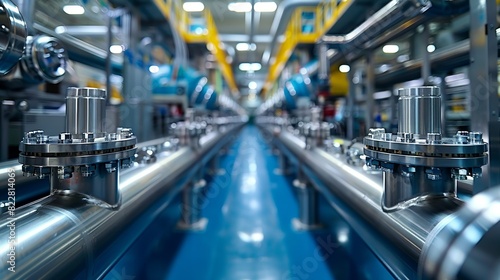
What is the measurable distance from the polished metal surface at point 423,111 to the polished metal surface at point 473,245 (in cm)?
24

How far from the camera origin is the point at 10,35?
54 centimetres

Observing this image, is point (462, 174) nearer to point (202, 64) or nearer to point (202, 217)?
point (202, 217)

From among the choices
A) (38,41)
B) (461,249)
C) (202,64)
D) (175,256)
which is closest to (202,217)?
(175,256)

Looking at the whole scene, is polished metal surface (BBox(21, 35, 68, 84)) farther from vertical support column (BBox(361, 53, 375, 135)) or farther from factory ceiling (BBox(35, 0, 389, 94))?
vertical support column (BBox(361, 53, 375, 135))

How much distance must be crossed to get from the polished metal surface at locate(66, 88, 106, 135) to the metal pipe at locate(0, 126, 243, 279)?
0.13 m

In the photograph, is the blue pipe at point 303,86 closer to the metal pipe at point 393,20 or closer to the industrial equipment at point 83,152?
the metal pipe at point 393,20

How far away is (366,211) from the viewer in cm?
64

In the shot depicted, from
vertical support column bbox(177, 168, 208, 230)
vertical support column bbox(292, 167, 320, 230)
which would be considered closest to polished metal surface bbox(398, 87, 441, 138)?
vertical support column bbox(292, 167, 320, 230)

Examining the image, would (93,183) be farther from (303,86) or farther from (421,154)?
(303,86)

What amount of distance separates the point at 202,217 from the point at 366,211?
50.1 inches

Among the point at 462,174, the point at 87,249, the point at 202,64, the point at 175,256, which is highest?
the point at 202,64

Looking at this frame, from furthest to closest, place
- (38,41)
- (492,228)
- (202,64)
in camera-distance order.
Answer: (202,64), (38,41), (492,228)

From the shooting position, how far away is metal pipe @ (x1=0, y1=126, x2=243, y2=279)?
379mm

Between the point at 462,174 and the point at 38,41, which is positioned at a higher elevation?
the point at 38,41
